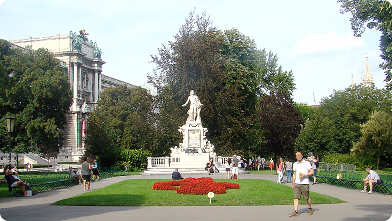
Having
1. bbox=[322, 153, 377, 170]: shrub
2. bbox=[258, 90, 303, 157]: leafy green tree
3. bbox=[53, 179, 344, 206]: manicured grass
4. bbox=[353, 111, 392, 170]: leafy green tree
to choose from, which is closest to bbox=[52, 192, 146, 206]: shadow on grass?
bbox=[53, 179, 344, 206]: manicured grass

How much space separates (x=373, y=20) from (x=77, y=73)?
3039 inches

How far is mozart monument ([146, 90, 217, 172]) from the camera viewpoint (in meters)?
32.8

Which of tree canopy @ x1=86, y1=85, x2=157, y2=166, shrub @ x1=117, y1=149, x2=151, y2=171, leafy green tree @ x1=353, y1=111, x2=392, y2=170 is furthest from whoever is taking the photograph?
leafy green tree @ x1=353, y1=111, x2=392, y2=170

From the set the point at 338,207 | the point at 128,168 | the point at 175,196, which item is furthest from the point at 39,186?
the point at 128,168

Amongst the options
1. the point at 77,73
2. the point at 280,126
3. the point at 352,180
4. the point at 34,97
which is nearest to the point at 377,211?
the point at 352,180

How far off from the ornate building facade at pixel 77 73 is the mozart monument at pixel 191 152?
44.9 m

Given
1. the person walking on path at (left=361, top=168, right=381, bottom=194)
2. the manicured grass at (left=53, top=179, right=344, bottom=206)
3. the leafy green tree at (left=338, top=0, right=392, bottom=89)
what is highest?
the leafy green tree at (left=338, top=0, right=392, bottom=89)

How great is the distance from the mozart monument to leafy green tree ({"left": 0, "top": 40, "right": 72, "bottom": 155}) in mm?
13933

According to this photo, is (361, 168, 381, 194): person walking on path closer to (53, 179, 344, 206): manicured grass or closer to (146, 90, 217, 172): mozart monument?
(53, 179, 344, 206): manicured grass

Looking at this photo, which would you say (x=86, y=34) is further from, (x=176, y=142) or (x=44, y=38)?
(x=176, y=142)

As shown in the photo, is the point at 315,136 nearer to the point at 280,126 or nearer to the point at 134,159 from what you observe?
the point at 280,126

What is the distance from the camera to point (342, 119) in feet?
179

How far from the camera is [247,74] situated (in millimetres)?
46406

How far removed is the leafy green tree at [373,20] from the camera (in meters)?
21.9
